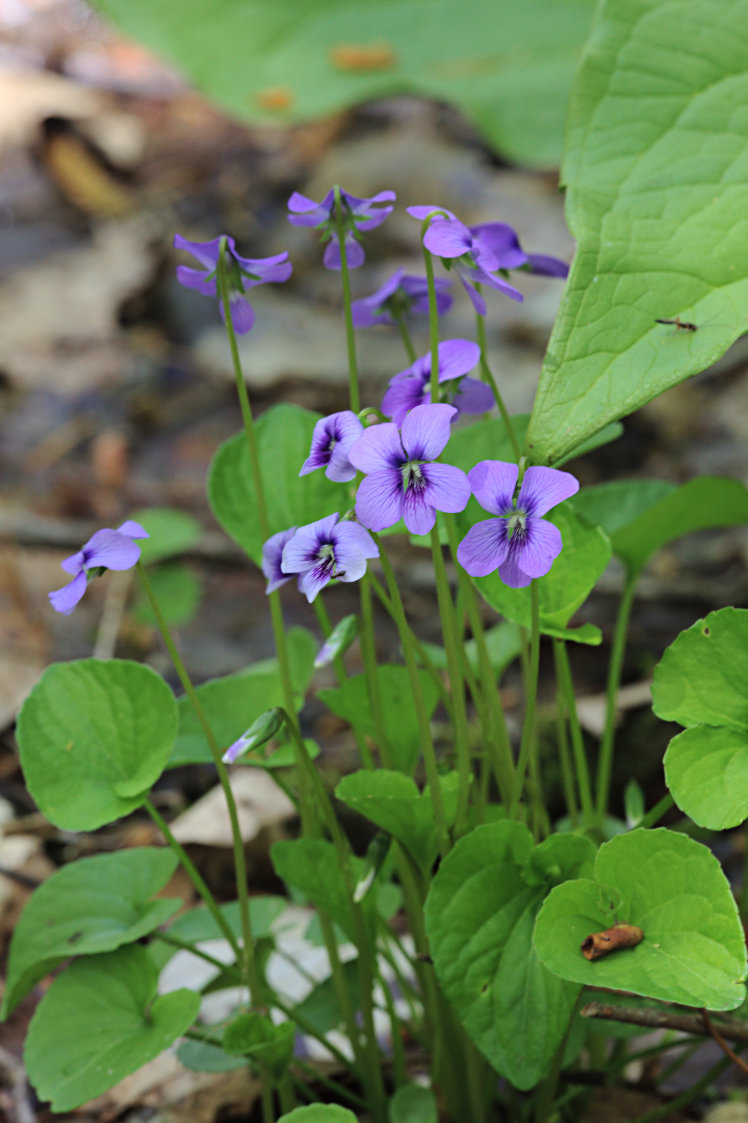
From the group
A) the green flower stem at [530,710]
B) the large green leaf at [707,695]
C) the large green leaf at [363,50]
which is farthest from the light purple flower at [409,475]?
the large green leaf at [363,50]

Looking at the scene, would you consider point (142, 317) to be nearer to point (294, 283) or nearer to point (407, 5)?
point (294, 283)

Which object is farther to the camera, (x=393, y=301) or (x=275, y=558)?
(x=393, y=301)

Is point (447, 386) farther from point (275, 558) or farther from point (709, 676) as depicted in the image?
point (709, 676)

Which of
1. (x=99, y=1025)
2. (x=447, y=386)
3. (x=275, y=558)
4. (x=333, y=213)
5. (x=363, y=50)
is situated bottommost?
(x=99, y=1025)

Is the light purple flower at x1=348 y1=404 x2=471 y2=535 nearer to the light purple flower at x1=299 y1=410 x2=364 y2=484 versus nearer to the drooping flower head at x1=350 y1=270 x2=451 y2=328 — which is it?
the light purple flower at x1=299 y1=410 x2=364 y2=484

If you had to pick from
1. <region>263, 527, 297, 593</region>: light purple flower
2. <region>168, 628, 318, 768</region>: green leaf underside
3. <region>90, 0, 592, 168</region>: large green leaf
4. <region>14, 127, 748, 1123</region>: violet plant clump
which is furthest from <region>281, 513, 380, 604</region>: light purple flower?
<region>90, 0, 592, 168</region>: large green leaf

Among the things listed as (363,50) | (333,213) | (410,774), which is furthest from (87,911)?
(363,50)

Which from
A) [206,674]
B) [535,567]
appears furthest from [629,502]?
[206,674]
